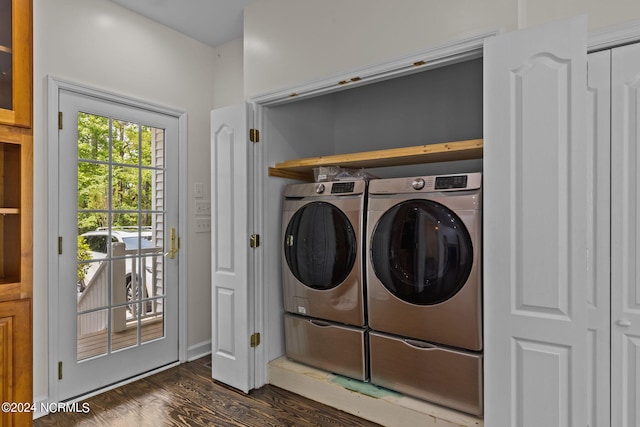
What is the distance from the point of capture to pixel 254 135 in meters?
2.62

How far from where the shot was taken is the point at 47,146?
94.2 inches

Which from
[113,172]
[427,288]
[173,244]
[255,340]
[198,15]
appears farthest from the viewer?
[173,244]

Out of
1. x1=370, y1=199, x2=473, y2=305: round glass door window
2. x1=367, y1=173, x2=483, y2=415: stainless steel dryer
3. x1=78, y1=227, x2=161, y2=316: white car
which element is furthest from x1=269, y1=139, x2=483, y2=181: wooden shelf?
x1=78, y1=227, x2=161, y2=316: white car

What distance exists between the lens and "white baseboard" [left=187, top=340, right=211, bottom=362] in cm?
321

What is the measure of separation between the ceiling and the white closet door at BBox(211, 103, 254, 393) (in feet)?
2.55

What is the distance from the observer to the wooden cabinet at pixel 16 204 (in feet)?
5.57

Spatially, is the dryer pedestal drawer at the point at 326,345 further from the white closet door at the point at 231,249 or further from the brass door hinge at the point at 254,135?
the brass door hinge at the point at 254,135
